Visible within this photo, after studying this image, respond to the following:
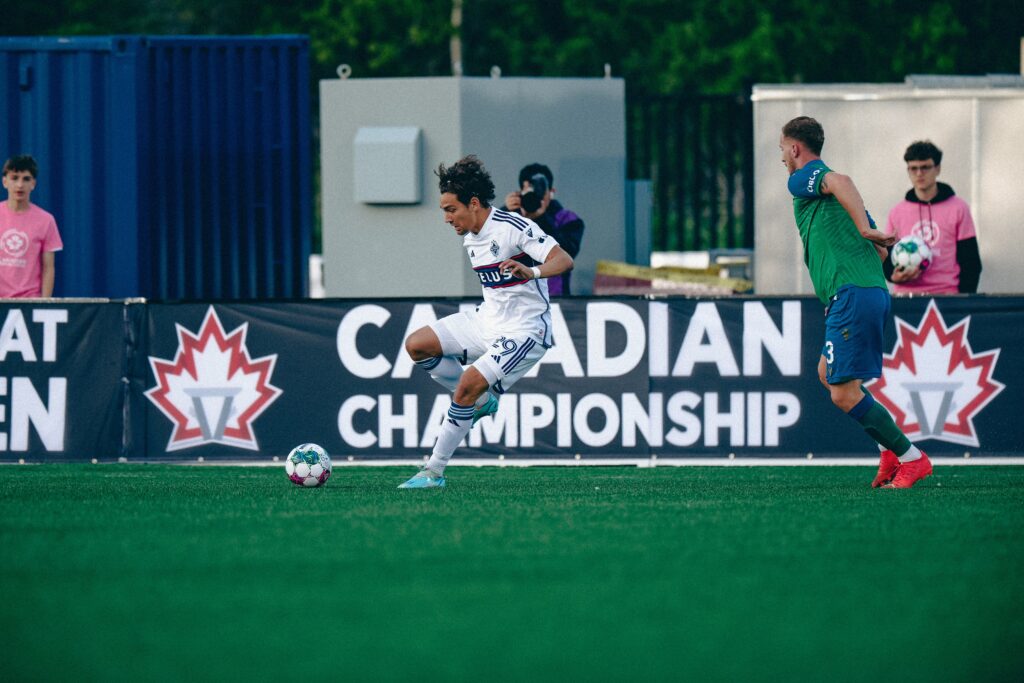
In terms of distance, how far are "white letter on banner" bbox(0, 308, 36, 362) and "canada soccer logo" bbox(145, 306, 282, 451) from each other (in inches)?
40.3

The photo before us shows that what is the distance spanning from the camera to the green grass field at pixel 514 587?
496cm

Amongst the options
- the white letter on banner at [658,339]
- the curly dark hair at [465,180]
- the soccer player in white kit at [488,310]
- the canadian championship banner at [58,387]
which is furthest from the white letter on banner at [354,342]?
the curly dark hair at [465,180]

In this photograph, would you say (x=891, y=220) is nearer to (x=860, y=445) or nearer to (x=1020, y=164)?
(x=860, y=445)

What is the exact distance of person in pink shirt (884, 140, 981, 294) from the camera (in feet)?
41.0

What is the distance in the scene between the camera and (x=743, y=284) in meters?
15.5

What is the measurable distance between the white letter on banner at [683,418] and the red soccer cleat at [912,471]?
2662 millimetres

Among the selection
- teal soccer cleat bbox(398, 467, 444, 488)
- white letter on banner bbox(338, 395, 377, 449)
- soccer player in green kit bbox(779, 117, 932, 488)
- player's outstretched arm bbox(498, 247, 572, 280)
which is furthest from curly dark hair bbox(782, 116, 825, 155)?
white letter on banner bbox(338, 395, 377, 449)

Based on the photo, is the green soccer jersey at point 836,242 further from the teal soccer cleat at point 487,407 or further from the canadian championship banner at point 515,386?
the canadian championship banner at point 515,386

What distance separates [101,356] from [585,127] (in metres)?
5.90

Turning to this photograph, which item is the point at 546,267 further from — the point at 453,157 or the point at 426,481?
the point at 453,157

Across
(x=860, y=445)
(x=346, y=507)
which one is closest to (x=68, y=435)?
(x=346, y=507)

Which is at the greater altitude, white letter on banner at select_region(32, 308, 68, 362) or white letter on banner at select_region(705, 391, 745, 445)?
white letter on banner at select_region(32, 308, 68, 362)

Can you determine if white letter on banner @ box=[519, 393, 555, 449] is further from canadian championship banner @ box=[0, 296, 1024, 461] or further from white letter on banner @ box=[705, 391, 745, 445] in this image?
white letter on banner @ box=[705, 391, 745, 445]

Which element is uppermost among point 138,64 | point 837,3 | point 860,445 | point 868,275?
point 837,3
